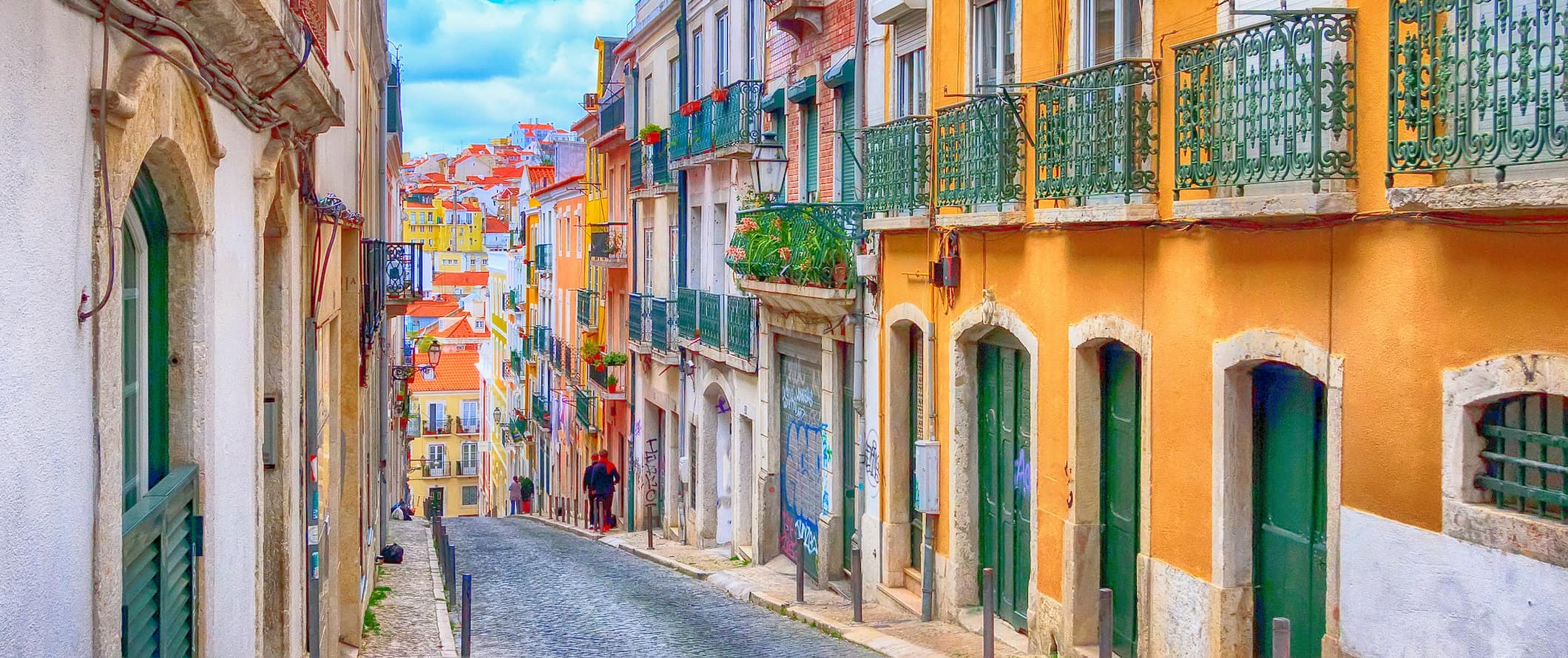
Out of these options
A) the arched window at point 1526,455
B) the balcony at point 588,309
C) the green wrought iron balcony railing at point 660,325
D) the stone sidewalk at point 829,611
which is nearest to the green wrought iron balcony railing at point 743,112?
the green wrought iron balcony railing at point 660,325

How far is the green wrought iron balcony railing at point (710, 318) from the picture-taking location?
21.7 meters

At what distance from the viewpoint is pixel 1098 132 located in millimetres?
10336

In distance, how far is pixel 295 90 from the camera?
7398 mm

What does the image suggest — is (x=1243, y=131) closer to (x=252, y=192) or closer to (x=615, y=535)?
(x=252, y=192)

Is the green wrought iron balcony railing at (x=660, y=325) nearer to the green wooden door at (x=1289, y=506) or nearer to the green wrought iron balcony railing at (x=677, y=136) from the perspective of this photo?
the green wrought iron balcony railing at (x=677, y=136)

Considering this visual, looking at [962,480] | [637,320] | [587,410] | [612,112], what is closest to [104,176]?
[962,480]

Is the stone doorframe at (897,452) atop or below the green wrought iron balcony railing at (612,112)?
below

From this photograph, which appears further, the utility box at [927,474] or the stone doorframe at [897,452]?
the stone doorframe at [897,452]

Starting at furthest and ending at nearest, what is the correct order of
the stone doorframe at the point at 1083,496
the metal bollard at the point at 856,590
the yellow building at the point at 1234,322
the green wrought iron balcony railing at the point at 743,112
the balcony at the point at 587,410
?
the balcony at the point at 587,410, the green wrought iron balcony railing at the point at 743,112, the metal bollard at the point at 856,590, the stone doorframe at the point at 1083,496, the yellow building at the point at 1234,322

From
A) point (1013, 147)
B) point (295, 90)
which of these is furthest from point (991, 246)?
point (295, 90)

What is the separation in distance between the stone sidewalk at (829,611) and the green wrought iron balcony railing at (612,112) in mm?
11947

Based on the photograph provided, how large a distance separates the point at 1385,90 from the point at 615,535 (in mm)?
22296

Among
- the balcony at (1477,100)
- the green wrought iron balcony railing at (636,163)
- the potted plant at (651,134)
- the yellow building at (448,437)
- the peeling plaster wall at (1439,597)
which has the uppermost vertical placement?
the potted plant at (651,134)

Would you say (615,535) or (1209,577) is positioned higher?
(1209,577)
